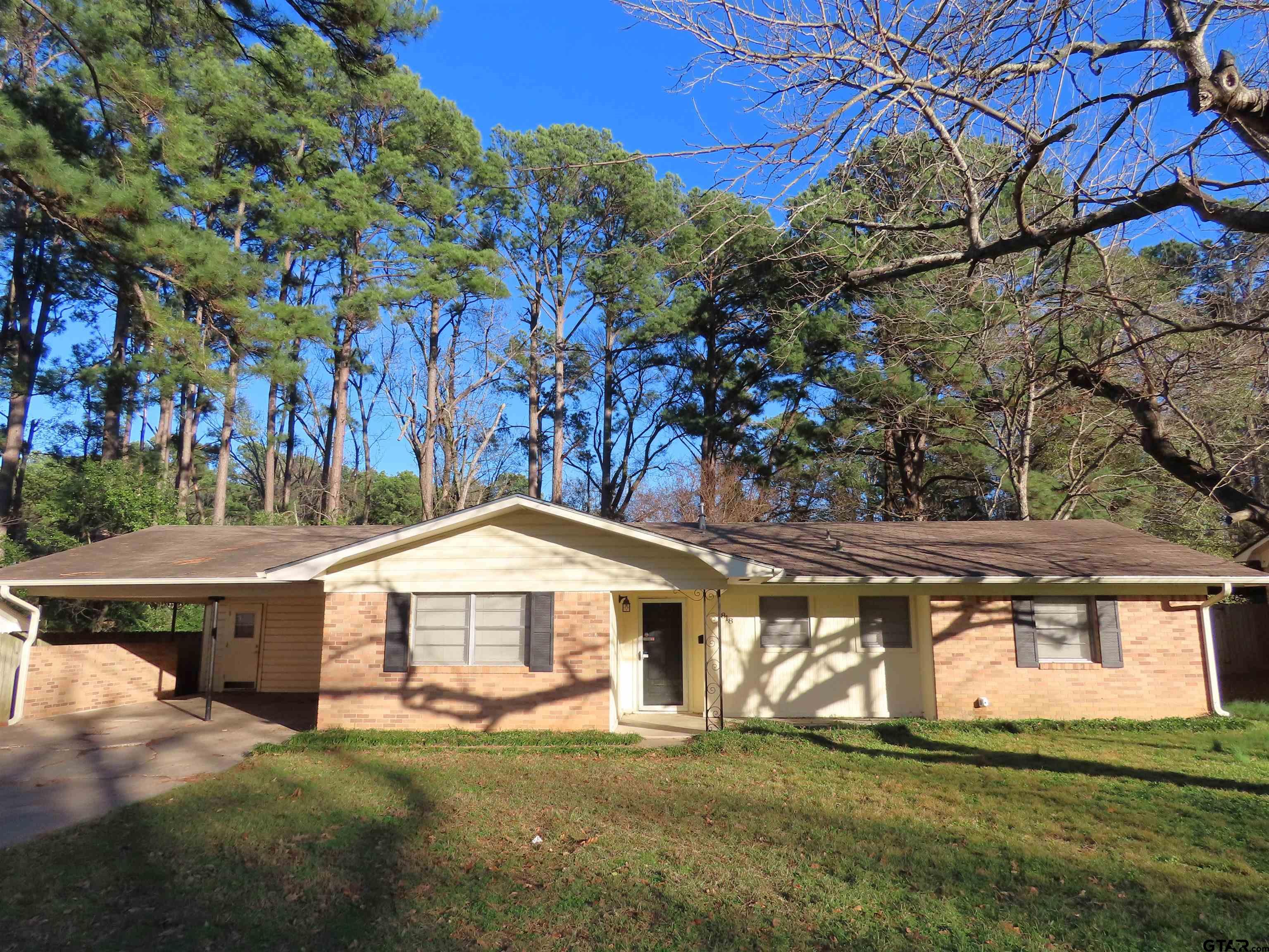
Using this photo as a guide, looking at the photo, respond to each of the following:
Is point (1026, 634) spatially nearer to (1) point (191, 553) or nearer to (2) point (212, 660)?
(2) point (212, 660)

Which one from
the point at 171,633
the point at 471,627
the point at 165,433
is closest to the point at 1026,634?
the point at 471,627

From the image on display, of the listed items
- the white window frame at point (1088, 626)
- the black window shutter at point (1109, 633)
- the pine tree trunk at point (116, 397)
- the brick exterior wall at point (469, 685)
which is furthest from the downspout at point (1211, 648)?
the pine tree trunk at point (116, 397)

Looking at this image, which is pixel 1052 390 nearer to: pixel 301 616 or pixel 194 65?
pixel 301 616

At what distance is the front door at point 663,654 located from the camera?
13.0 m

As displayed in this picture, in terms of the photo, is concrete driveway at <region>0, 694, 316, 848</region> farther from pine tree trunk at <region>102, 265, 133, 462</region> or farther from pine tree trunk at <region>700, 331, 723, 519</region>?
pine tree trunk at <region>700, 331, 723, 519</region>

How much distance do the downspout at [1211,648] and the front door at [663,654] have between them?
25.7 feet

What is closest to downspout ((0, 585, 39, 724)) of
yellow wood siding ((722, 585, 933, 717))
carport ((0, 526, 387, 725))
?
carport ((0, 526, 387, 725))

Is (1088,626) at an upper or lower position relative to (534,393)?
lower

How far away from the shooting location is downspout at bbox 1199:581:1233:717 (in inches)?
458

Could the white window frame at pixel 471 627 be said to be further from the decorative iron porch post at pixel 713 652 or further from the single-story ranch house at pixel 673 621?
the decorative iron porch post at pixel 713 652

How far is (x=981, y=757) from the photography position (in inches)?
371

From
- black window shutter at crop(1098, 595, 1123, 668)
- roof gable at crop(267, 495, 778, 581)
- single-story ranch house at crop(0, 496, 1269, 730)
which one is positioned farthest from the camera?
black window shutter at crop(1098, 595, 1123, 668)

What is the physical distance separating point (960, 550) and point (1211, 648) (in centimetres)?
371

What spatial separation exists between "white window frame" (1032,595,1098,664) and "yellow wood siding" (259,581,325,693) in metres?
13.1
